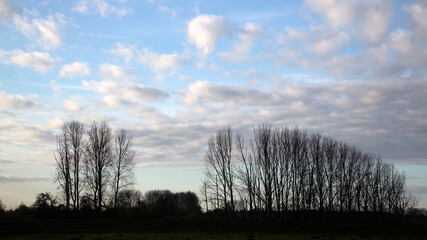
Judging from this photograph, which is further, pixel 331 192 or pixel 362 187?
pixel 362 187

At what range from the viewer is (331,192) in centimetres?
6900

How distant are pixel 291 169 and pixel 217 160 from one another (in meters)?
12.8

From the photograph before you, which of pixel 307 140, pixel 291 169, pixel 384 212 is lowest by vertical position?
pixel 384 212

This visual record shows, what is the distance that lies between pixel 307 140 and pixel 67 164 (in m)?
41.7

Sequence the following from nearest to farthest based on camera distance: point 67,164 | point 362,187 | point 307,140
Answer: point 67,164
point 307,140
point 362,187

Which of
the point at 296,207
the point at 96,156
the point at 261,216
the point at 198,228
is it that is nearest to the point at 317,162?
the point at 296,207

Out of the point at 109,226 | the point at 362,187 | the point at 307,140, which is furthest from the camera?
the point at 362,187

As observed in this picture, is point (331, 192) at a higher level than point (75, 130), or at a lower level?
lower

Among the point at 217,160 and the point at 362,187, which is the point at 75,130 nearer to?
the point at 217,160

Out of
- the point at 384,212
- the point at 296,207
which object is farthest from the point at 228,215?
the point at 384,212

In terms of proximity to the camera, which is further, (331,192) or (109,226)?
(331,192)

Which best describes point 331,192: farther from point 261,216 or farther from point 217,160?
point 217,160

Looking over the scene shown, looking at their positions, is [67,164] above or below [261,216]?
above

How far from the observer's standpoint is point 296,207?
63.3 metres
